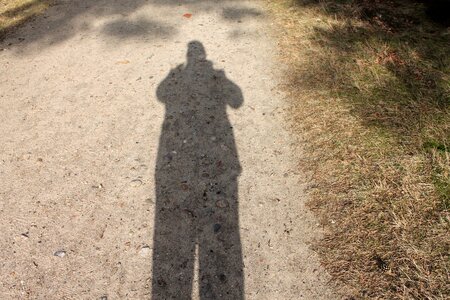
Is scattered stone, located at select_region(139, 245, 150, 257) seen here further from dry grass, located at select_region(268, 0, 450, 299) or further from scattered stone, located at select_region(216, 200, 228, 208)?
dry grass, located at select_region(268, 0, 450, 299)

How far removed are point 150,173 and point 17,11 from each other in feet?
21.3

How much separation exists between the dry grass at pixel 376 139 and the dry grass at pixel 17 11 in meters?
5.61

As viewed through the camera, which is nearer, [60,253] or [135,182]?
[60,253]

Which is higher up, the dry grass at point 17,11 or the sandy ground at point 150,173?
the dry grass at point 17,11

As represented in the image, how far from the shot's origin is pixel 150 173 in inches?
161

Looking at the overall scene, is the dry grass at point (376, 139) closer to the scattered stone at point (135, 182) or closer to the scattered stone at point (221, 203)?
the scattered stone at point (221, 203)

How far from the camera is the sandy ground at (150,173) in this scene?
3.16 m

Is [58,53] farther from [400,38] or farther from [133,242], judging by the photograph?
[400,38]

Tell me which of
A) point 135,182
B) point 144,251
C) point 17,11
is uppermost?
point 17,11

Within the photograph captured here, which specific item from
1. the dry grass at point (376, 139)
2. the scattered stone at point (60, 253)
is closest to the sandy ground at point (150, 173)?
the scattered stone at point (60, 253)

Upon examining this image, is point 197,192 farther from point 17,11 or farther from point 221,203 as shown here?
point 17,11

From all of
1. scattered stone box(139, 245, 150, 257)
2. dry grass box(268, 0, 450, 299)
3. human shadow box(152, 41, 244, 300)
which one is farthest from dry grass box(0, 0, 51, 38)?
scattered stone box(139, 245, 150, 257)

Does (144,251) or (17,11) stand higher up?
(17,11)

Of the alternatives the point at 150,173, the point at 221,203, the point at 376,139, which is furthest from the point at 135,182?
the point at 376,139
